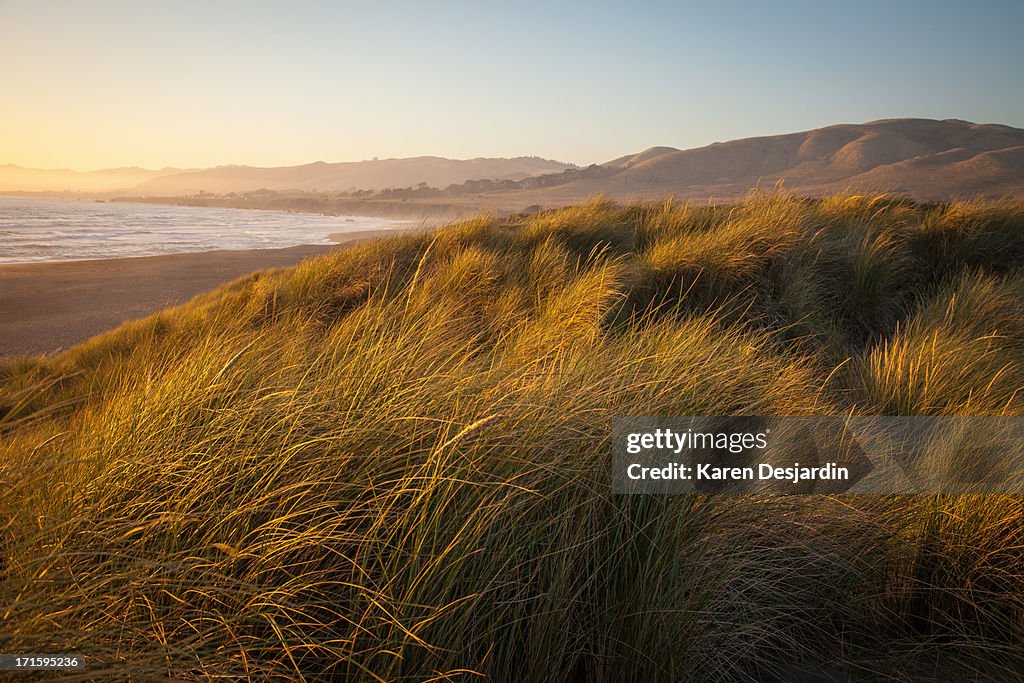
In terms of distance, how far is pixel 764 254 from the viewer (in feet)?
16.1

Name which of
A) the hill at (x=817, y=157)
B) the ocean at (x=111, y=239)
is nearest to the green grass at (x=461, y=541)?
the ocean at (x=111, y=239)

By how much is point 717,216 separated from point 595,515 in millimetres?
6034

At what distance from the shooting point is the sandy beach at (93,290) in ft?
26.2

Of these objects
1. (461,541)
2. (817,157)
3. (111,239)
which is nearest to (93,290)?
(111,239)

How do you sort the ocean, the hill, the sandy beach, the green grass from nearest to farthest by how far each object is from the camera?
1. the green grass
2. the sandy beach
3. the ocean
4. the hill

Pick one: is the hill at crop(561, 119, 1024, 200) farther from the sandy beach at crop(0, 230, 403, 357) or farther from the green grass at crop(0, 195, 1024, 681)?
the green grass at crop(0, 195, 1024, 681)

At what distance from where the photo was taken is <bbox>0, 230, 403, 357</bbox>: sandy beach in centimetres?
798

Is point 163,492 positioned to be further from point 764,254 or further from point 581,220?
point 581,220

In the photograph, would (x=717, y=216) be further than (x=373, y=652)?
Yes

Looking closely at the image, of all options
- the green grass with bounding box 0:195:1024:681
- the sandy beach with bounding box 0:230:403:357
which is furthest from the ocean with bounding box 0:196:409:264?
the green grass with bounding box 0:195:1024:681

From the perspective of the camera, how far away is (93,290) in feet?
36.5

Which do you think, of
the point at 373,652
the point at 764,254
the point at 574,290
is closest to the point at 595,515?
the point at 373,652

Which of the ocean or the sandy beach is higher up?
the ocean

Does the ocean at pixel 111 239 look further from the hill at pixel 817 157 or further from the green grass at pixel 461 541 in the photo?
the hill at pixel 817 157
